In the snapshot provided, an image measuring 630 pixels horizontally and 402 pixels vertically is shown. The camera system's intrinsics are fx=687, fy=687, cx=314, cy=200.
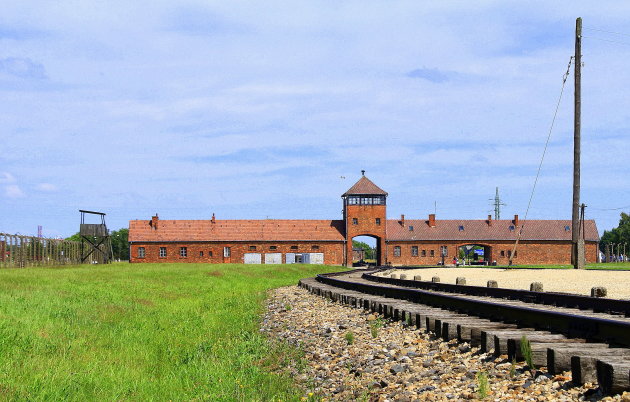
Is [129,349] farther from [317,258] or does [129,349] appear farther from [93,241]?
[317,258]

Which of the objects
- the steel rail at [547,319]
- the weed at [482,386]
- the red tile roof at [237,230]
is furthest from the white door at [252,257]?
the weed at [482,386]

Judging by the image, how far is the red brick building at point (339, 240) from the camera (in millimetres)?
73500

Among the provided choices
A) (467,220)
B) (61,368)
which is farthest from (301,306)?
(467,220)

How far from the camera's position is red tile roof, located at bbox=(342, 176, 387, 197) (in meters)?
73.7

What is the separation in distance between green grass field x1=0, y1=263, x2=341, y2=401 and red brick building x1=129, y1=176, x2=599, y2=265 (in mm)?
55518

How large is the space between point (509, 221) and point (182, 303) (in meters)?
69.8

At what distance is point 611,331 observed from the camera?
6.54 m

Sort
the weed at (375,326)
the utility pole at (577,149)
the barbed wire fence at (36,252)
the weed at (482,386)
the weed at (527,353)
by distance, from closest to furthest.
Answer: the weed at (482,386) < the weed at (527,353) < the weed at (375,326) < the utility pole at (577,149) < the barbed wire fence at (36,252)

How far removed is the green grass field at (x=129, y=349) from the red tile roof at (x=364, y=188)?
184 feet

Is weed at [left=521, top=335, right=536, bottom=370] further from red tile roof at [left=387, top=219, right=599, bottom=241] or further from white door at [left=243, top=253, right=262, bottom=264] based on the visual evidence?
red tile roof at [left=387, top=219, right=599, bottom=241]

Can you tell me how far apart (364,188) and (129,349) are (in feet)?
211

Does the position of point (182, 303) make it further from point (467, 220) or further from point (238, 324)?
point (467, 220)

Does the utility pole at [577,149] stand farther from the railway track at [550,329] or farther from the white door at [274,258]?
the white door at [274,258]

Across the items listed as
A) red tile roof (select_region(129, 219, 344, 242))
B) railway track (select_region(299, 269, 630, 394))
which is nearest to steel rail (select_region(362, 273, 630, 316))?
railway track (select_region(299, 269, 630, 394))
